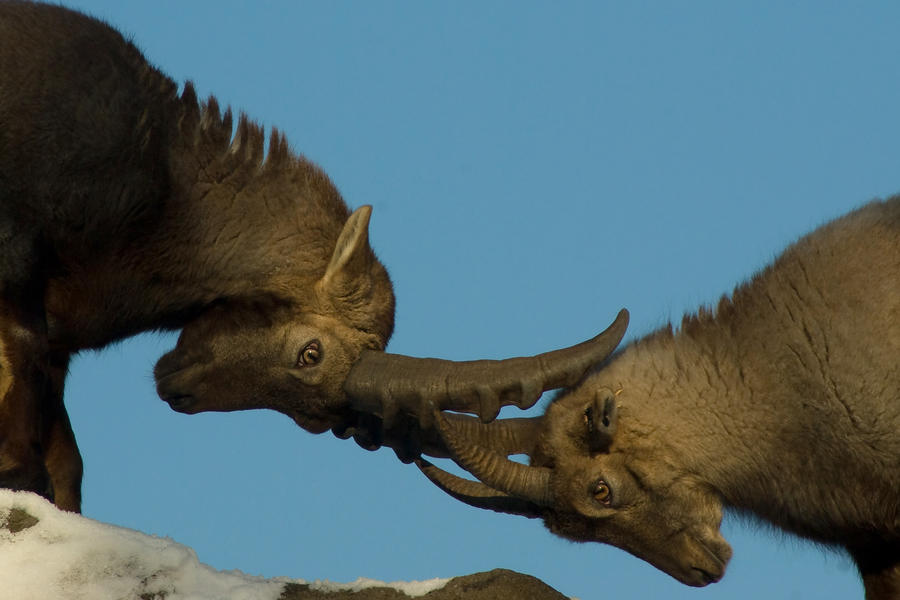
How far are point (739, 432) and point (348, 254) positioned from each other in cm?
275

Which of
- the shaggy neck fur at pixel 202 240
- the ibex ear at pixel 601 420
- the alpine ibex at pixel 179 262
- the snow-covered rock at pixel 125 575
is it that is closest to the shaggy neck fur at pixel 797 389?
the ibex ear at pixel 601 420

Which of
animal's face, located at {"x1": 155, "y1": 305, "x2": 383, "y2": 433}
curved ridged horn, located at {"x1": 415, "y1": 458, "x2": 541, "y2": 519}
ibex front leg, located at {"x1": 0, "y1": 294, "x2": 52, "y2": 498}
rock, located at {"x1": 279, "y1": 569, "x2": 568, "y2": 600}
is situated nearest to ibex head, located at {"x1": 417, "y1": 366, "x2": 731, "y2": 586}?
curved ridged horn, located at {"x1": 415, "y1": 458, "x2": 541, "y2": 519}

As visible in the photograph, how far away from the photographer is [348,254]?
9.34 meters

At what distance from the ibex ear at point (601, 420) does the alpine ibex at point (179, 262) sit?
22 cm

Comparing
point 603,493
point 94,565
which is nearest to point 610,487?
point 603,493

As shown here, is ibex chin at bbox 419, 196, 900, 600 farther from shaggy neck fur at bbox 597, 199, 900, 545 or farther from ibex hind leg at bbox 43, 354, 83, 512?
ibex hind leg at bbox 43, 354, 83, 512

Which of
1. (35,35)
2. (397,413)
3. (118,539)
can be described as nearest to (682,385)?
(397,413)

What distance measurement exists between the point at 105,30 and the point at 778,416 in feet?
16.3

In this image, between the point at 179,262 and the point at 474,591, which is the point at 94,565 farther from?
the point at 179,262

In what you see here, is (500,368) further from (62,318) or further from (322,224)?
(62,318)

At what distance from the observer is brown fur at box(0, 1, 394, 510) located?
28.6 feet

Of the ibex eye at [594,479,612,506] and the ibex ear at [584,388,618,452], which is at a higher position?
the ibex ear at [584,388,618,452]

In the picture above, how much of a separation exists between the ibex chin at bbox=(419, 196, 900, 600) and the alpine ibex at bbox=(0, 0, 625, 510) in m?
0.41

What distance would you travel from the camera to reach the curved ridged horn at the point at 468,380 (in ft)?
27.8
